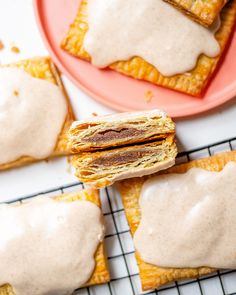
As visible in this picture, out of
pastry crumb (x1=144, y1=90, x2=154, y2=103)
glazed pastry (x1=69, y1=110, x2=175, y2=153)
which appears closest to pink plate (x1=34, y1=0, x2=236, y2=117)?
pastry crumb (x1=144, y1=90, x2=154, y2=103)

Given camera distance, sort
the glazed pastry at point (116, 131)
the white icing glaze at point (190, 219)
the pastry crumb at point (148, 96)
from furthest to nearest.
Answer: the pastry crumb at point (148, 96) < the white icing glaze at point (190, 219) < the glazed pastry at point (116, 131)

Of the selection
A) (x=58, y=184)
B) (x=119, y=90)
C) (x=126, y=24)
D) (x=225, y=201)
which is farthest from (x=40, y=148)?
(x=225, y=201)

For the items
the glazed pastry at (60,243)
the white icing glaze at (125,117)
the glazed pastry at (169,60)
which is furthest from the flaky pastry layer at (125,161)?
the glazed pastry at (169,60)

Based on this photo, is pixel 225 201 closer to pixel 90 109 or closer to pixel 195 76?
pixel 195 76

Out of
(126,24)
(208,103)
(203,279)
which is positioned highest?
(126,24)

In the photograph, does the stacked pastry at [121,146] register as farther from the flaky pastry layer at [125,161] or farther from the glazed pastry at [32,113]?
the glazed pastry at [32,113]
